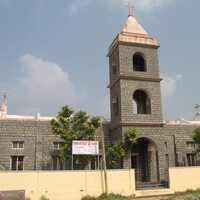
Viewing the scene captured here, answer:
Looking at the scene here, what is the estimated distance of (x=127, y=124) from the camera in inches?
888

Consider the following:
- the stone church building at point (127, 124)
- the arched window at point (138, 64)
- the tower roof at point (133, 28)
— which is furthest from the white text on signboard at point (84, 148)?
the tower roof at point (133, 28)

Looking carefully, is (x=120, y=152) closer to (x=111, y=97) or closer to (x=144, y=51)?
(x=111, y=97)

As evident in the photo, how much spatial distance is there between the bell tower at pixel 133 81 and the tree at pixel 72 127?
2.22 m

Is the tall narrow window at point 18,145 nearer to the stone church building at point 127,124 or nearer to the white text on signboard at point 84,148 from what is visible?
the stone church building at point 127,124

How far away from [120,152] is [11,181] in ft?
26.3

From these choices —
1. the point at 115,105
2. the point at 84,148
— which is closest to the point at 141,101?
the point at 115,105

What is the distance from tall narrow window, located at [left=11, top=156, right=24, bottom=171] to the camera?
22859 millimetres

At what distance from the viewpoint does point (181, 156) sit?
26.5 metres

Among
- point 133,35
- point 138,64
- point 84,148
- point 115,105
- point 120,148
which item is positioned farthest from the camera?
point 138,64

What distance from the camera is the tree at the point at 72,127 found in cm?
2161

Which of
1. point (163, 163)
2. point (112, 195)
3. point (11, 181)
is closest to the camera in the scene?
point (11, 181)

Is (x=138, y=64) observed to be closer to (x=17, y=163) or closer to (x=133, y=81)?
(x=133, y=81)

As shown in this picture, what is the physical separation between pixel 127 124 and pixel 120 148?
2.13m

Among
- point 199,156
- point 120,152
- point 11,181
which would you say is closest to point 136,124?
point 120,152
